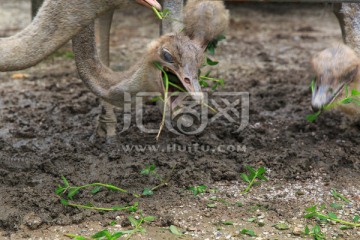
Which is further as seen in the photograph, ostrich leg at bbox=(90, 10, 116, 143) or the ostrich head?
ostrich leg at bbox=(90, 10, 116, 143)

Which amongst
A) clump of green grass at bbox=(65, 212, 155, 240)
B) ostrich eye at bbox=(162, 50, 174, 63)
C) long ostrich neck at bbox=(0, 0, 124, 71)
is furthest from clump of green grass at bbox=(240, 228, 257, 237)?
long ostrich neck at bbox=(0, 0, 124, 71)

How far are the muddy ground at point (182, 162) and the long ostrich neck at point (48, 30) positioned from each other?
82 centimetres

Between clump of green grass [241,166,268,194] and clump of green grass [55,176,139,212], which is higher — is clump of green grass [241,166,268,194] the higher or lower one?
the higher one

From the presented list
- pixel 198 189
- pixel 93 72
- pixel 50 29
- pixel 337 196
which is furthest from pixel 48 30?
pixel 337 196

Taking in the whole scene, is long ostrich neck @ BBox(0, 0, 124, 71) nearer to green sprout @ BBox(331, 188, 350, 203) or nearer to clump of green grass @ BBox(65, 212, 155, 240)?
clump of green grass @ BBox(65, 212, 155, 240)

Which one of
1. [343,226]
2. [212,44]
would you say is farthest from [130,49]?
[343,226]

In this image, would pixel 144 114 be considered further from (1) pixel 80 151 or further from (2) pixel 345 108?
(2) pixel 345 108

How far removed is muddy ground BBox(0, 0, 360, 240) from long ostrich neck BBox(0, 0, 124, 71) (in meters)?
0.82

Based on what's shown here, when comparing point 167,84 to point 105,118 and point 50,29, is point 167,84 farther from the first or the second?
point 105,118

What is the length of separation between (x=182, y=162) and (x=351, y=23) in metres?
1.53

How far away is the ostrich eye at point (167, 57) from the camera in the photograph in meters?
3.62

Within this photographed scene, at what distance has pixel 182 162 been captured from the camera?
4391 millimetres

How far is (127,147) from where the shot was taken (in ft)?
15.4

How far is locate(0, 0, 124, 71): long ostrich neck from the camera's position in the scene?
3385mm
